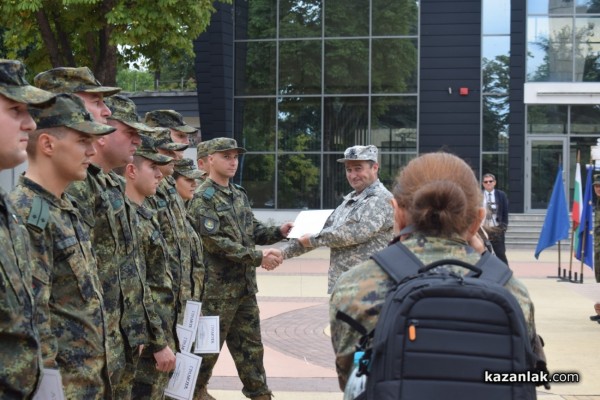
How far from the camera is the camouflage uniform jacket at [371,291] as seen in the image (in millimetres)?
2830

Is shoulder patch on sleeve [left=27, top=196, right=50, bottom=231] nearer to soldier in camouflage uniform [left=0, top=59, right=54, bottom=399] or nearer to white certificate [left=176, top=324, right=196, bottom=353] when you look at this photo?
soldier in camouflage uniform [left=0, top=59, right=54, bottom=399]

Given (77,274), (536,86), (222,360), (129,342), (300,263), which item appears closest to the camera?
(77,274)

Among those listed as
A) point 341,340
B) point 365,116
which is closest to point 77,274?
point 341,340

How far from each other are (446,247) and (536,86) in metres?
25.5

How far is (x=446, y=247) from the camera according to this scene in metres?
2.88

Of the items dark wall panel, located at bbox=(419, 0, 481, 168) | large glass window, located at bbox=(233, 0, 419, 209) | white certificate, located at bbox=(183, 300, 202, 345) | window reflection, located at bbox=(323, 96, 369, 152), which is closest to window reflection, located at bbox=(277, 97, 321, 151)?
large glass window, located at bbox=(233, 0, 419, 209)

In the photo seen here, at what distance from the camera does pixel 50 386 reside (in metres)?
3.29

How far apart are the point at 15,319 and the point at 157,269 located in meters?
2.72

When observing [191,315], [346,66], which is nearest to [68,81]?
[191,315]

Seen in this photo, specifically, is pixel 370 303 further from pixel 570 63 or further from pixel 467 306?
pixel 570 63

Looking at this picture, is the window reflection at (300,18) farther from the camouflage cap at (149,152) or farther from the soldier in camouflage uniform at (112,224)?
the soldier in camouflage uniform at (112,224)

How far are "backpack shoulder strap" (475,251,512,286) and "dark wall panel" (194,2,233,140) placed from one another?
25530 millimetres

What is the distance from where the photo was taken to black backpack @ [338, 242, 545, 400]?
8.45 feet

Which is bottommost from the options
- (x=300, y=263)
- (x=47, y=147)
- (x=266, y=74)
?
(x=300, y=263)
